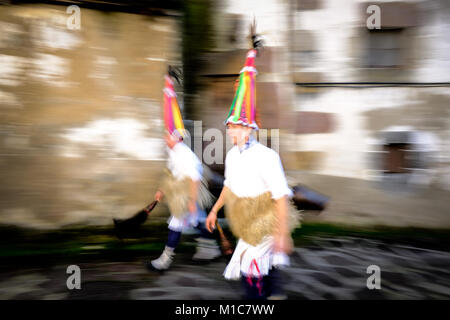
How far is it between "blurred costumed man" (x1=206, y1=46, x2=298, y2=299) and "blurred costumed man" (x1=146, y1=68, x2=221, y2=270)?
931mm

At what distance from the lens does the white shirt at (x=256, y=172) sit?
2600 mm

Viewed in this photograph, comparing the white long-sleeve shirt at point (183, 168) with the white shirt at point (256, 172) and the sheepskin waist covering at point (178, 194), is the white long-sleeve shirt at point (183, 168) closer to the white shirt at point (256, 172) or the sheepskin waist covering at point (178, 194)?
the sheepskin waist covering at point (178, 194)

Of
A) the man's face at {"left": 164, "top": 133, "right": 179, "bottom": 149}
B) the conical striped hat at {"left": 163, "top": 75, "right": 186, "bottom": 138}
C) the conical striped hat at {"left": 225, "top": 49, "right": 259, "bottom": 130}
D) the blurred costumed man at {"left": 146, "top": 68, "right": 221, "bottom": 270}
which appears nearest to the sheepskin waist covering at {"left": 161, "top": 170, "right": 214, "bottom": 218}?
the blurred costumed man at {"left": 146, "top": 68, "right": 221, "bottom": 270}

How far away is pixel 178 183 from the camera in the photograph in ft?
12.7

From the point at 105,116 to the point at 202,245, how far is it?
7.73ft

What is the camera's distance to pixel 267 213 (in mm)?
2705

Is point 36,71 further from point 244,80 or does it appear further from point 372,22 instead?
point 372,22

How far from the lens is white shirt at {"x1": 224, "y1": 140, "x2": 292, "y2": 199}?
8.53ft

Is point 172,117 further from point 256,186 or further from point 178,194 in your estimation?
point 256,186

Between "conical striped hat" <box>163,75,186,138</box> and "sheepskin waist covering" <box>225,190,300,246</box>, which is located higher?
"conical striped hat" <box>163,75,186,138</box>

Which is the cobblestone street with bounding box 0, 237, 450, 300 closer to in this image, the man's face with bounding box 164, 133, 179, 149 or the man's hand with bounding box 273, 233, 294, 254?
the man's hand with bounding box 273, 233, 294, 254

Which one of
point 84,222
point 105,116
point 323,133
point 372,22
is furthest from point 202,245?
point 372,22

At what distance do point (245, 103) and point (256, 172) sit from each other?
63cm

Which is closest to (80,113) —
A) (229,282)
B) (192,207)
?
(192,207)
